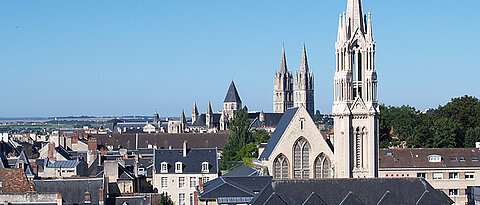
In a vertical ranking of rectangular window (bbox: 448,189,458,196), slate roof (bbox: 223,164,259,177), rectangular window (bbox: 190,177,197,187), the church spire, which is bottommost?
rectangular window (bbox: 448,189,458,196)

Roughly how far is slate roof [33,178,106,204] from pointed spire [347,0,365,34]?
25.9 m

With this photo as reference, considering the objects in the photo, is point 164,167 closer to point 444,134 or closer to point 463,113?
point 444,134

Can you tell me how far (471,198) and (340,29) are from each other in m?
18.5

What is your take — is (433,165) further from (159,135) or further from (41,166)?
(159,135)

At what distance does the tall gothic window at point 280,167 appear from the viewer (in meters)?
65.0

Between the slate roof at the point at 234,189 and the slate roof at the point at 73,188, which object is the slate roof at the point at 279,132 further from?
the slate roof at the point at 73,188

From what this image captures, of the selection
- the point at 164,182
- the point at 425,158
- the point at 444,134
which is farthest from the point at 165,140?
the point at 425,158

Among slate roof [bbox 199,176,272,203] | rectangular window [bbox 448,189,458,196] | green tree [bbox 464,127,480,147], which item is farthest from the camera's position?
green tree [bbox 464,127,480,147]

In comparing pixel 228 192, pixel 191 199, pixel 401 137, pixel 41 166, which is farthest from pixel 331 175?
pixel 41 166

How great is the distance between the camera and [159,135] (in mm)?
141375

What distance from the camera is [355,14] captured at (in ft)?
213

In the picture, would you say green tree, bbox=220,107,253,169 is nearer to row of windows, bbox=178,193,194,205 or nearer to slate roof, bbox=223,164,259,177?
row of windows, bbox=178,193,194,205

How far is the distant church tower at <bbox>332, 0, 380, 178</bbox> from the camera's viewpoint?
63719mm

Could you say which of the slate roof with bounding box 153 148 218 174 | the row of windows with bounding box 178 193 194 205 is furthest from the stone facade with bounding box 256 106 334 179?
the slate roof with bounding box 153 148 218 174
